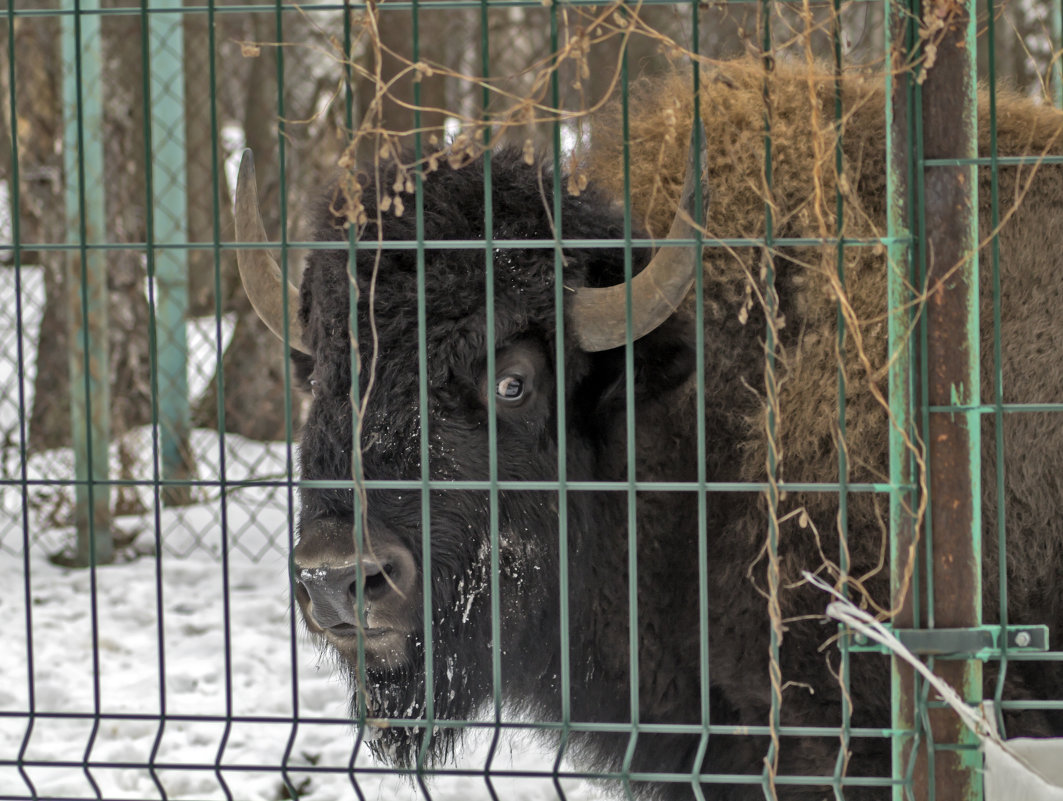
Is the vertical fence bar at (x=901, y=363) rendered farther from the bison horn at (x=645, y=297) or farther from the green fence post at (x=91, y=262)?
the green fence post at (x=91, y=262)

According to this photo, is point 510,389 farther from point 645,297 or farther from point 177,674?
point 177,674

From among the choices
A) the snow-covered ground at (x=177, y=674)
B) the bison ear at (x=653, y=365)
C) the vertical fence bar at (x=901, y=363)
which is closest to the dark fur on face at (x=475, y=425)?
the bison ear at (x=653, y=365)

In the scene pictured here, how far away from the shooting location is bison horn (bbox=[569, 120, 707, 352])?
9.46 feet

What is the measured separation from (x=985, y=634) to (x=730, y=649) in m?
0.97

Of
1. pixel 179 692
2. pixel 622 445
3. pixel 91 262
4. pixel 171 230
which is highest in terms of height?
pixel 171 230

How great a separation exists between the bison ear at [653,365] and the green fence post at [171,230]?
4083mm

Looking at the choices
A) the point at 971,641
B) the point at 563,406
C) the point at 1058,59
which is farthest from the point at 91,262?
the point at 971,641

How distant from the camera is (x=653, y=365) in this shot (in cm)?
332

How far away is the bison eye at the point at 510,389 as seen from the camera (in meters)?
3.19

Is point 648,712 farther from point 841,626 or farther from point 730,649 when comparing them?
point 841,626

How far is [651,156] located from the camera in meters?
3.87

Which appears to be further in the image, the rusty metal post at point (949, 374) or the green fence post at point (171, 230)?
the green fence post at point (171, 230)

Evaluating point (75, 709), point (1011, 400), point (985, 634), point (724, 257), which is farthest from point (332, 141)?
point (985, 634)

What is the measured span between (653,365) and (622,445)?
0.25 meters
